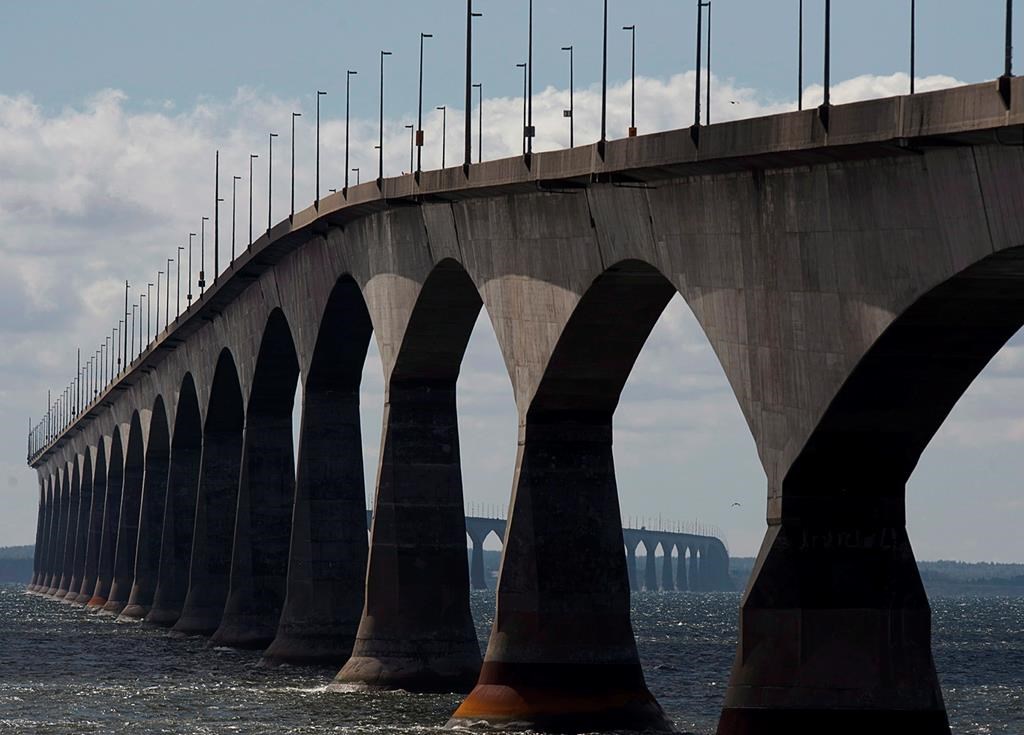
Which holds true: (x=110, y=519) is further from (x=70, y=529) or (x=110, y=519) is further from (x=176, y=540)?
(x=176, y=540)

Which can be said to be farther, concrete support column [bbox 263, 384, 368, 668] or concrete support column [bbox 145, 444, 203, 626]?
concrete support column [bbox 145, 444, 203, 626]

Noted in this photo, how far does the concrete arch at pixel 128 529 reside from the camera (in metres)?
128

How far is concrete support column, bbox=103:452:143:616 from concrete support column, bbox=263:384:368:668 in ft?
201

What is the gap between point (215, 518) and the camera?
8838cm

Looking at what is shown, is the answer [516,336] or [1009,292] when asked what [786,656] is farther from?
[516,336]

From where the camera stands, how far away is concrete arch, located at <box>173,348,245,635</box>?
290 feet

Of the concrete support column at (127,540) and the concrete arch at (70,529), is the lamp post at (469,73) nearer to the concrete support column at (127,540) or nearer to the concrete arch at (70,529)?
the concrete support column at (127,540)

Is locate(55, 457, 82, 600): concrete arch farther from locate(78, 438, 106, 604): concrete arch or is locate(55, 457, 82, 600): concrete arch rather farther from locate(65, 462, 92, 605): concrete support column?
locate(78, 438, 106, 604): concrete arch

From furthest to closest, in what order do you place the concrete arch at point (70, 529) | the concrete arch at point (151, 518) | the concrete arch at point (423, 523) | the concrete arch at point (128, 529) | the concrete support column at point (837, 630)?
the concrete arch at point (70, 529) < the concrete arch at point (128, 529) < the concrete arch at point (151, 518) < the concrete arch at point (423, 523) < the concrete support column at point (837, 630)

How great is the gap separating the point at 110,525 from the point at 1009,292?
115 m

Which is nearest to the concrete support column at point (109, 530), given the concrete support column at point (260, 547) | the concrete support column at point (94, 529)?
the concrete support column at point (94, 529)

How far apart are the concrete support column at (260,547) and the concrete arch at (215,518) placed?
900 centimetres

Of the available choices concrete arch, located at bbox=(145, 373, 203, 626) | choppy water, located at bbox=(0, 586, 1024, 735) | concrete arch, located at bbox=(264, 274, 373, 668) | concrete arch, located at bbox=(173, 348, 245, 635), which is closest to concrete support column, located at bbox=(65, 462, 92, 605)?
choppy water, located at bbox=(0, 586, 1024, 735)

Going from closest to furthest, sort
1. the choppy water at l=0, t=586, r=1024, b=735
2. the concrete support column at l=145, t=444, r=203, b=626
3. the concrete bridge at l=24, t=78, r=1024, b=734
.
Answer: the concrete bridge at l=24, t=78, r=1024, b=734
the choppy water at l=0, t=586, r=1024, b=735
the concrete support column at l=145, t=444, r=203, b=626
